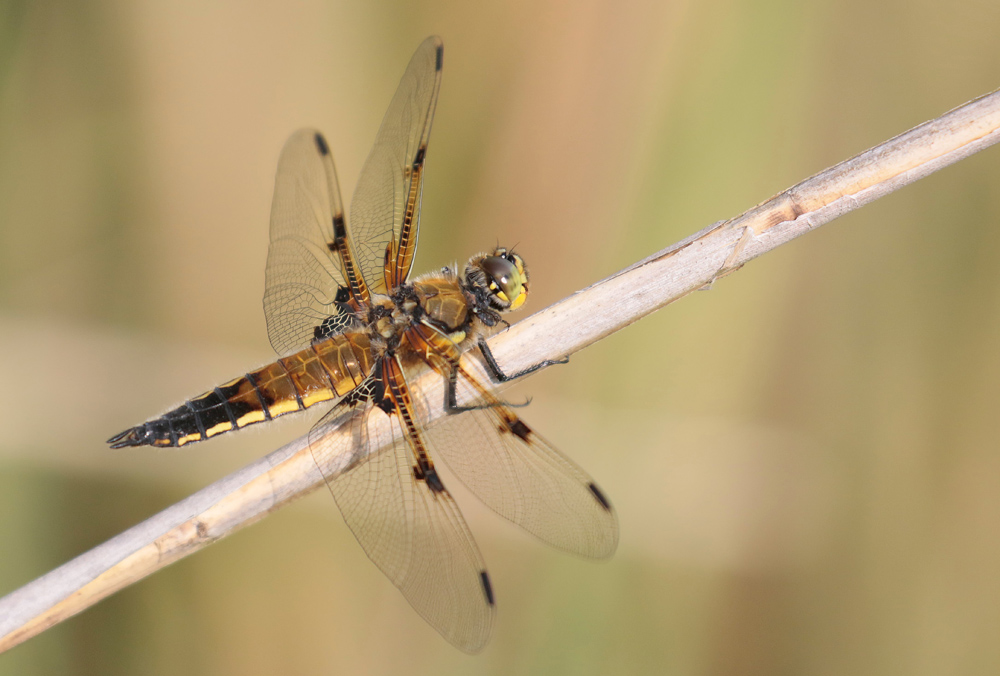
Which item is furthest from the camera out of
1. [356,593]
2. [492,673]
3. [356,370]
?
Result: [356,593]

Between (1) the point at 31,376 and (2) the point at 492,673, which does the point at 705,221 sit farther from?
(1) the point at 31,376

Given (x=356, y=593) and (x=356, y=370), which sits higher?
(x=356, y=370)

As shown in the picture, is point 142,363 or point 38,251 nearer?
point 142,363

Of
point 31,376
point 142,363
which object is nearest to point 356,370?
point 142,363

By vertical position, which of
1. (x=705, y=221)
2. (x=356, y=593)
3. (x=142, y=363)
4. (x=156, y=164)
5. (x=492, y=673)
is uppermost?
(x=156, y=164)

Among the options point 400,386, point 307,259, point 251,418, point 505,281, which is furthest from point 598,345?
point 251,418

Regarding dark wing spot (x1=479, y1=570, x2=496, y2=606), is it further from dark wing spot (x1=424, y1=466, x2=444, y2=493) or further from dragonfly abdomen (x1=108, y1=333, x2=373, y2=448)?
dragonfly abdomen (x1=108, y1=333, x2=373, y2=448)

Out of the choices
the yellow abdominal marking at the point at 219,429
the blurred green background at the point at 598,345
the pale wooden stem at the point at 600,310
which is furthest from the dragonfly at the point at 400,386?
the blurred green background at the point at 598,345
